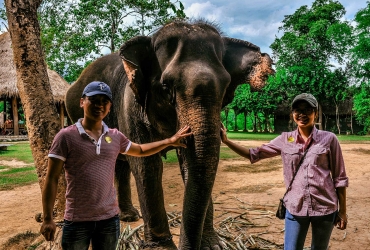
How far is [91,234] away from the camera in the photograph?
213cm

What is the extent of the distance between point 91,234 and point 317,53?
32.0 metres

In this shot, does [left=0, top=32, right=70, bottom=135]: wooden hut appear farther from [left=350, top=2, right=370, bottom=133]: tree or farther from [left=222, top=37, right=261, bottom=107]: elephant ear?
[left=350, top=2, right=370, bottom=133]: tree

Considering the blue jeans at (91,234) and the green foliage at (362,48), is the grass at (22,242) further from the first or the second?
the green foliage at (362,48)

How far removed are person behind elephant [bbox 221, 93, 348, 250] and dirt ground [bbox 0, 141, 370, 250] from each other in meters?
1.55

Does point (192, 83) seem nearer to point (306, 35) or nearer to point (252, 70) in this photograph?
point (252, 70)

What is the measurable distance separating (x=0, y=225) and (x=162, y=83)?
3.45 meters

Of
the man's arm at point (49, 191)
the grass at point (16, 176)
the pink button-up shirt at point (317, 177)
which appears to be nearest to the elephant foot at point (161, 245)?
the pink button-up shirt at point (317, 177)

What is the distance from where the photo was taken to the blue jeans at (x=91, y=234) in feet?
6.74

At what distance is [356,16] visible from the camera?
28.1m

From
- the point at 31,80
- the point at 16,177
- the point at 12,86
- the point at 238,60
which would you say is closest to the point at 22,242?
the point at 31,80

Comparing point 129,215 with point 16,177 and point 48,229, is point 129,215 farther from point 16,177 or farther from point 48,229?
point 16,177

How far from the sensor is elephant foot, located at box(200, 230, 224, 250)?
3.53m

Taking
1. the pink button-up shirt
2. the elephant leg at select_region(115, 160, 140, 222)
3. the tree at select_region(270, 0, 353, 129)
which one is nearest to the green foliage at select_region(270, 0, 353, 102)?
the tree at select_region(270, 0, 353, 129)

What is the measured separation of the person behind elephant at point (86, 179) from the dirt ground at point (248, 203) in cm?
212
